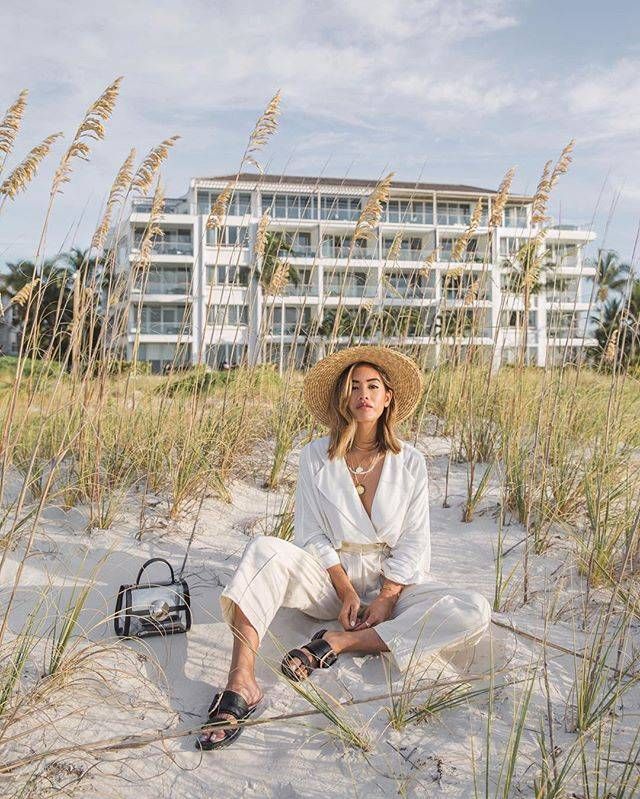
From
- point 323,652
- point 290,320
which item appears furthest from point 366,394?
point 290,320

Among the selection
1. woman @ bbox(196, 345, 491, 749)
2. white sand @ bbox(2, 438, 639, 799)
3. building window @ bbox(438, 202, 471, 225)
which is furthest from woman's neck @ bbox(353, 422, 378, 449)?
building window @ bbox(438, 202, 471, 225)

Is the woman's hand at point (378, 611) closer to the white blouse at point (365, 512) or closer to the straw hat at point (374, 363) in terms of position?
the white blouse at point (365, 512)

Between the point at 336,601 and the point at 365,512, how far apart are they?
1.12ft

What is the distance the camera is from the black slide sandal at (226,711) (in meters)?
1.92

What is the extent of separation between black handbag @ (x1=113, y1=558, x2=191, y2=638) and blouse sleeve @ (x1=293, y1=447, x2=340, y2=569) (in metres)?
0.46

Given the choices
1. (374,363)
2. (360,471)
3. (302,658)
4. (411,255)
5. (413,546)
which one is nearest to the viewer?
(302,658)

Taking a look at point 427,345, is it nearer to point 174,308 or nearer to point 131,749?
point 131,749

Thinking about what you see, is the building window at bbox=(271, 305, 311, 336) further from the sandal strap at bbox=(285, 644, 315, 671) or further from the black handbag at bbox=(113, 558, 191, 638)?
the sandal strap at bbox=(285, 644, 315, 671)

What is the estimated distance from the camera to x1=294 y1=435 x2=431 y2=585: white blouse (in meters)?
2.60

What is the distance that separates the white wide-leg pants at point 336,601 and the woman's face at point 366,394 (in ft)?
1.77

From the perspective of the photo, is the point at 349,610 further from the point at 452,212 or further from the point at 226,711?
the point at 452,212

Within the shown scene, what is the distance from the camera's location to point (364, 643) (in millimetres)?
2359

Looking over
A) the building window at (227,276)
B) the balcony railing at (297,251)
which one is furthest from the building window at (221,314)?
the balcony railing at (297,251)

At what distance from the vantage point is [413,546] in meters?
2.59
